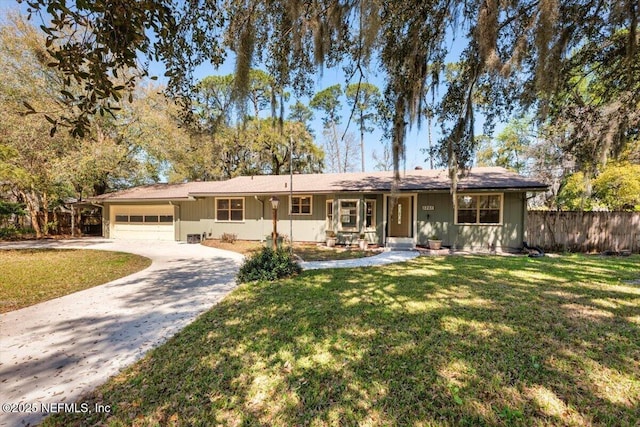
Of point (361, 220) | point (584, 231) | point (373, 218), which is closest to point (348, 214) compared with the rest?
point (361, 220)

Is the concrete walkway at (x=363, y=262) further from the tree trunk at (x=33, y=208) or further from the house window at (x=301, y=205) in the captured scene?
the tree trunk at (x=33, y=208)

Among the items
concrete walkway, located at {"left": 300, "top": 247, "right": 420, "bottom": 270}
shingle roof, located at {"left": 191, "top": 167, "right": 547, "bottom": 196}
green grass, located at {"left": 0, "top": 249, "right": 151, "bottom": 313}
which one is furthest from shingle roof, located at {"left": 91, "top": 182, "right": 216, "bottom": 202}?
concrete walkway, located at {"left": 300, "top": 247, "right": 420, "bottom": 270}

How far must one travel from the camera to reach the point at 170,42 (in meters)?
2.93

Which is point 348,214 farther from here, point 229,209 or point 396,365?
point 396,365

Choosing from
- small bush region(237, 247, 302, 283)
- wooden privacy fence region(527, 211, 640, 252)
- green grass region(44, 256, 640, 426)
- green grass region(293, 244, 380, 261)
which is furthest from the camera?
wooden privacy fence region(527, 211, 640, 252)

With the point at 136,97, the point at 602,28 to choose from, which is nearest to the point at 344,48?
the point at 602,28

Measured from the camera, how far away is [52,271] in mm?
7055

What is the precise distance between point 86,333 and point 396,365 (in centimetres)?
401

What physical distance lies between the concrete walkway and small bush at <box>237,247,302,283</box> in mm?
1011

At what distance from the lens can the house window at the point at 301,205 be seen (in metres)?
12.9

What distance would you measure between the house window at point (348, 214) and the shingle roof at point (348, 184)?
676mm

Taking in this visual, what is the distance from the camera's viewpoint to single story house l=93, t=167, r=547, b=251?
10.3 m

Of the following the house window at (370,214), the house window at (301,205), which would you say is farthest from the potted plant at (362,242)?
the house window at (301,205)

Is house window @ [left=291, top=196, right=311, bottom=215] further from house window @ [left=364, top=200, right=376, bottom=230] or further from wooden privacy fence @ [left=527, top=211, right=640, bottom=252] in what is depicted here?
wooden privacy fence @ [left=527, top=211, right=640, bottom=252]
